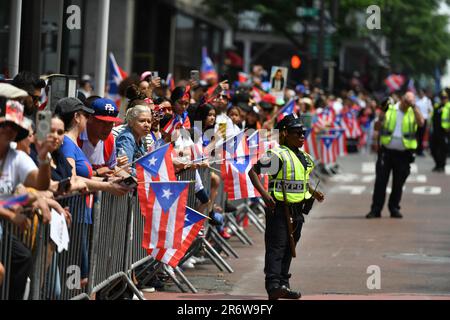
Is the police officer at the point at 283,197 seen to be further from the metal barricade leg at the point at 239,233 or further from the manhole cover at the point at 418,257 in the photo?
the metal barricade leg at the point at 239,233

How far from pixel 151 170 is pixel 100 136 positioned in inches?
32.8

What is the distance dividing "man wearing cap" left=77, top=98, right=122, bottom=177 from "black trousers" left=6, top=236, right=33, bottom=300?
8.53 ft

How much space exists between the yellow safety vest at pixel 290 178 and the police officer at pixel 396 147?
27.9ft

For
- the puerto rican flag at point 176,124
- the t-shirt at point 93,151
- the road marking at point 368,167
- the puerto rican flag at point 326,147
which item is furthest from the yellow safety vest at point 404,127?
the road marking at point 368,167

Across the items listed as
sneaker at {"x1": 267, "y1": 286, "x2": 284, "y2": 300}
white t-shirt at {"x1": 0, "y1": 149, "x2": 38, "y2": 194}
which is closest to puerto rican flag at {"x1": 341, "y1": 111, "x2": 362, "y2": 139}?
sneaker at {"x1": 267, "y1": 286, "x2": 284, "y2": 300}

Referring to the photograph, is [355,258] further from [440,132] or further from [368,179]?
[440,132]

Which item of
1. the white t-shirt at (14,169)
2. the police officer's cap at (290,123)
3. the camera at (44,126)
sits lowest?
the white t-shirt at (14,169)

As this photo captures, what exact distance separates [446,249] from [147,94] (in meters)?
4.93

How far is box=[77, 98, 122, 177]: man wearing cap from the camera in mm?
10555

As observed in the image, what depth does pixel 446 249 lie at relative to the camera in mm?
15828

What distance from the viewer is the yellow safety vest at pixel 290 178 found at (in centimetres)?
1128
